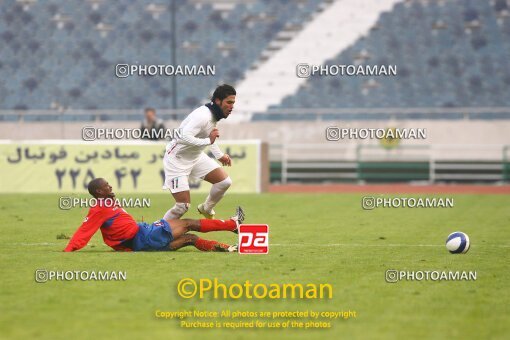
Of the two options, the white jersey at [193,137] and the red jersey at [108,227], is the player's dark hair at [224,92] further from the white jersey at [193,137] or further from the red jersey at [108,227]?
the red jersey at [108,227]

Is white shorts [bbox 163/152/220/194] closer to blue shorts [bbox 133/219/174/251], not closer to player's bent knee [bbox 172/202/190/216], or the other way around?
player's bent knee [bbox 172/202/190/216]

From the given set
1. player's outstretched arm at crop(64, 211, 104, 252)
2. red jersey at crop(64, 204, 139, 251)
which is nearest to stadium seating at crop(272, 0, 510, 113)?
red jersey at crop(64, 204, 139, 251)

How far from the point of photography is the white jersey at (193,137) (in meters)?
13.7

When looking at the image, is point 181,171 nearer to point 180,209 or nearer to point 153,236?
point 180,209

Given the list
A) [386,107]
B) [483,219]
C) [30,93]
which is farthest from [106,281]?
[30,93]

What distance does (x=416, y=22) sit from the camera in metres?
39.9

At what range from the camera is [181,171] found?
14102 millimetres

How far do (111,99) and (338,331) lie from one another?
109 ft

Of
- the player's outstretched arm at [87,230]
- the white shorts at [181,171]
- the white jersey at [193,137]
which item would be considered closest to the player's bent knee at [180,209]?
the white shorts at [181,171]

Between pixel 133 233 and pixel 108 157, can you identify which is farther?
pixel 108 157

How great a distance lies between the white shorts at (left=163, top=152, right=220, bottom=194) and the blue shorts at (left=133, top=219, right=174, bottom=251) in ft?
4.74

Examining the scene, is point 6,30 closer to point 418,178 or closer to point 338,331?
point 418,178

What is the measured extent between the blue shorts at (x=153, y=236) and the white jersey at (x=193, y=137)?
1604 millimetres

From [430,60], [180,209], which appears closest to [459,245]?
[180,209]
